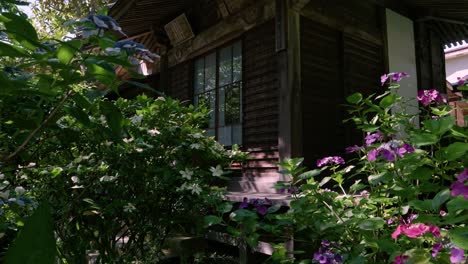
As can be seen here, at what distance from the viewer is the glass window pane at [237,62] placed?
5.73m

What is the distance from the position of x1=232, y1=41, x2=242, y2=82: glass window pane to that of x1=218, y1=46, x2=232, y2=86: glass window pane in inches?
4.0

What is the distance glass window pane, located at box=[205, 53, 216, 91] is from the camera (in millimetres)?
6293

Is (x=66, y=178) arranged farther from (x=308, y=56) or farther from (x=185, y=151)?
(x=308, y=56)

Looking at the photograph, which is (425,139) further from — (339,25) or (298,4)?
(339,25)

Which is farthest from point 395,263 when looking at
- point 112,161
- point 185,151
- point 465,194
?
point 112,161

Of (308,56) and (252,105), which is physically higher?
(308,56)

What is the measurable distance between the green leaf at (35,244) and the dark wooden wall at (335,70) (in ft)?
14.8

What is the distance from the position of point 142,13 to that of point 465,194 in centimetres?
610

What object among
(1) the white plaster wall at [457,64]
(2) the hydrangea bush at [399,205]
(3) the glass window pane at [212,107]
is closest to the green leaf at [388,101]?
(2) the hydrangea bush at [399,205]

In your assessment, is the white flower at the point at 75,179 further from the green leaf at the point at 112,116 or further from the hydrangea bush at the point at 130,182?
the green leaf at the point at 112,116

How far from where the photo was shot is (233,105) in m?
5.80

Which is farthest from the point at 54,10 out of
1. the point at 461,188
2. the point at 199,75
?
the point at 461,188

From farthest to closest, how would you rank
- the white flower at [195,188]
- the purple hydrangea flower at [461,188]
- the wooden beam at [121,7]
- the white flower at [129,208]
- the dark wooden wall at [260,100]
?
the wooden beam at [121,7] < the dark wooden wall at [260,100] < the white flower at [129,208] < the white flower at [195,188] < the purple hydrangea flower at [461,188]

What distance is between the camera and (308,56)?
5066 millimetres
